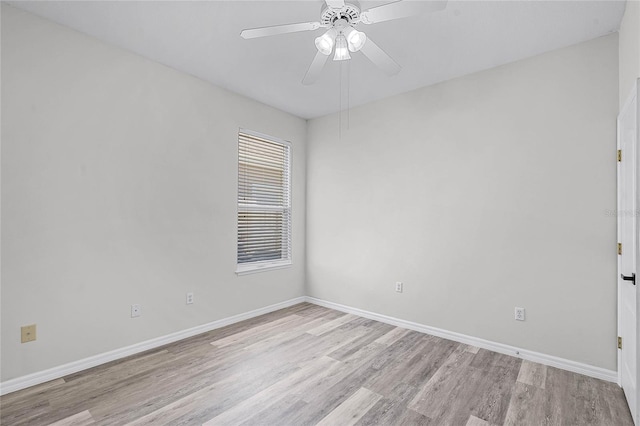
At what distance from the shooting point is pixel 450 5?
217 cm

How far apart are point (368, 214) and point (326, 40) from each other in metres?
2.35

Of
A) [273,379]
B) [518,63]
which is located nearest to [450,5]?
[518,63]

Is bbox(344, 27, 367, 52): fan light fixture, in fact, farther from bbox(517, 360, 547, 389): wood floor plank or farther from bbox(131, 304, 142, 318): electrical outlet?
bbox(131, 304, 142, 318): electrical outlet

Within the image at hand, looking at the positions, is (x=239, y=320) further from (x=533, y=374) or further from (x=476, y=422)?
(x=533, y=374)

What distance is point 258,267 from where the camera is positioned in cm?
401

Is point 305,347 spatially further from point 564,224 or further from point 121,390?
point 564,224

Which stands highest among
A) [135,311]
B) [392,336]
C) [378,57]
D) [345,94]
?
[345,94]

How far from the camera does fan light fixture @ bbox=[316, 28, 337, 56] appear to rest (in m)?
1.92

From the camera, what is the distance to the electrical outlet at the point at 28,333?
7.45 feet

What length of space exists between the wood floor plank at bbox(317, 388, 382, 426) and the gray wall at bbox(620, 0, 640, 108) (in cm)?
258

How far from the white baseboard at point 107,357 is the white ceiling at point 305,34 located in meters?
2.63

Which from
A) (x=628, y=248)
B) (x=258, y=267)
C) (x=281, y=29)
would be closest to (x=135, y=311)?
(x=258, y=267)

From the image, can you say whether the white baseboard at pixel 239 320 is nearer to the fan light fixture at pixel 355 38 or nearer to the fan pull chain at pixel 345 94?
the fan pull chain at pixel 345 94

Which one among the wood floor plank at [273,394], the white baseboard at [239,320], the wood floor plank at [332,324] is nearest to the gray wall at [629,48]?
the white baseboard at [239,320]
